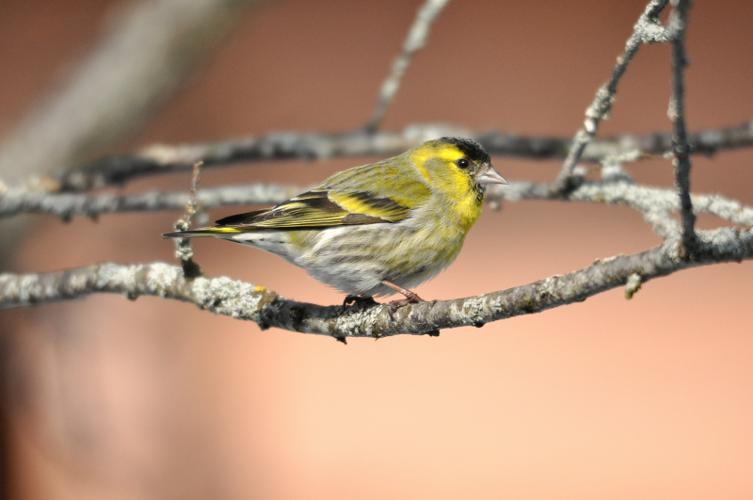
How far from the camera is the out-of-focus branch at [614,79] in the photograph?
204 cm

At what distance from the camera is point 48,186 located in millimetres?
4039

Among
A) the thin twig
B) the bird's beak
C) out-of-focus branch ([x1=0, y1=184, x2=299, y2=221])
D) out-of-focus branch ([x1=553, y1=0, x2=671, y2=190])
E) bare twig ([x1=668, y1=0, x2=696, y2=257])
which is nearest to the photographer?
bare twig ([x1=668, y1=0, x2=696, y2=257])

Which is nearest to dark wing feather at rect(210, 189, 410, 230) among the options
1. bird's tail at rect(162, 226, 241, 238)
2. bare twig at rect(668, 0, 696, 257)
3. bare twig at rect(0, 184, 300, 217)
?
bird's tail at rect(162, 226, 241, 238)

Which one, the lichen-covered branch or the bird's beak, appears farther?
the bird's beak

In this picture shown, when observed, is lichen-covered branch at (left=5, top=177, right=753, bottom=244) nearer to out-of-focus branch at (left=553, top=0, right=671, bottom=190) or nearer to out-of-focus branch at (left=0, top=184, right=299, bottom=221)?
out-of-focus branch at (left=0, top=184, right=299, bottom=221)

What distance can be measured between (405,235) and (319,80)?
3068mm

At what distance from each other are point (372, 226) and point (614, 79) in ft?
3.34

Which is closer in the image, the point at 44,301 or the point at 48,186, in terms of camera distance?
the point at 44,301

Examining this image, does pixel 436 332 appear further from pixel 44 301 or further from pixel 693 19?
pixel 693 19

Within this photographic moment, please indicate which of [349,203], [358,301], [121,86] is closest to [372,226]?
[349,203]


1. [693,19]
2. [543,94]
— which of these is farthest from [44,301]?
[693,19]

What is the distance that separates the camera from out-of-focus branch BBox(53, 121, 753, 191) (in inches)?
159

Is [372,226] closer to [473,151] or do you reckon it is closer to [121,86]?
[473,151]

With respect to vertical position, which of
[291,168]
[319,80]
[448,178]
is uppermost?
[319,80]
